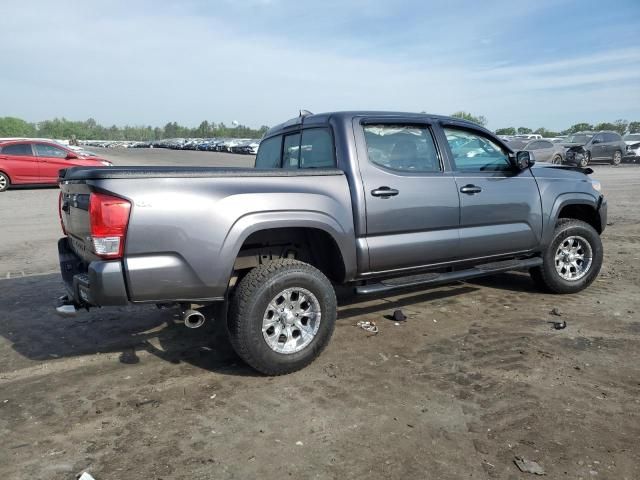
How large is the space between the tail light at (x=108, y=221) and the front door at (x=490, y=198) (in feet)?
9.47

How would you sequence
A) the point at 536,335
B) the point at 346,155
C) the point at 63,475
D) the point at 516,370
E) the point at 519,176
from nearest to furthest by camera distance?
the point at 63,475 → the point at 516,370 → the point at 346,155 → the point at 536,335 → the point at 519,176

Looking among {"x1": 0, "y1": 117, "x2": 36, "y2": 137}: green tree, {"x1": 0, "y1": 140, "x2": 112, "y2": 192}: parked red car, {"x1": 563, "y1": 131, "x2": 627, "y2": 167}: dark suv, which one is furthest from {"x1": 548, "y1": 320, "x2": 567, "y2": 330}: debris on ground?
{"x1": 0, "y1": 117, "x2": 36, "y2": 137}: green tree

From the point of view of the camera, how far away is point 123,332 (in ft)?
15.1

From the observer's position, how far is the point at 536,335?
4.39m

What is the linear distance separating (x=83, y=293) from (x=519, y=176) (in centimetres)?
411

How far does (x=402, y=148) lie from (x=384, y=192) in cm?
59

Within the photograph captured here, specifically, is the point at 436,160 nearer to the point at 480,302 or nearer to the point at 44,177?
the point at 480,302

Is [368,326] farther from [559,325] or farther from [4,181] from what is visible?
[4,181]

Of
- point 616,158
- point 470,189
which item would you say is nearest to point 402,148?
point 470,189

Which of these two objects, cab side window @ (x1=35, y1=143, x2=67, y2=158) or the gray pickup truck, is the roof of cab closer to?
the gray pickup truck

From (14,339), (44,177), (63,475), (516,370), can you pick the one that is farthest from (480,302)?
(44,177)

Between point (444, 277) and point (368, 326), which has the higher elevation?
point (444, 277)

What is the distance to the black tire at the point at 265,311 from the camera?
351 centimetres

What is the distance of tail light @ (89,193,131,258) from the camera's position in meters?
3.09
